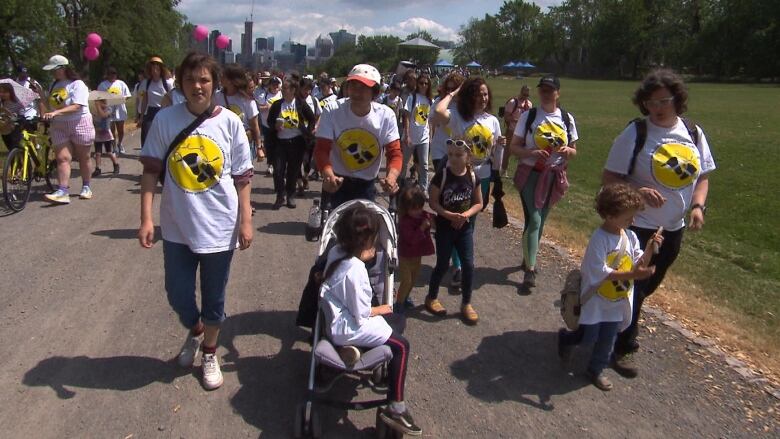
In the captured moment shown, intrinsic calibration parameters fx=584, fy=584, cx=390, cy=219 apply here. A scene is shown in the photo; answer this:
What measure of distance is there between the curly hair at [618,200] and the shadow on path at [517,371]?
3.86 ft

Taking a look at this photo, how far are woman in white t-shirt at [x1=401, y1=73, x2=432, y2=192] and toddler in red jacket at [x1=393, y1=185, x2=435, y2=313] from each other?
3.89 meters

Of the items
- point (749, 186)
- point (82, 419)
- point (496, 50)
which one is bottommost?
point (82, 419)

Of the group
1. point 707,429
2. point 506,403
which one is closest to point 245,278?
point 506,403

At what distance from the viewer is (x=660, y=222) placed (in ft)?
13.1

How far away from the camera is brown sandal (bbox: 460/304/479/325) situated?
4809mm

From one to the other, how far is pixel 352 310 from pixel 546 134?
3017 mm

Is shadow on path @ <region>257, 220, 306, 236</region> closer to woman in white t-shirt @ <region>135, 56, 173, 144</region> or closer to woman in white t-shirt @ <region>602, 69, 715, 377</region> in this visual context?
woman in white t-shirt @ <region>135, 56, 173, 144</region>

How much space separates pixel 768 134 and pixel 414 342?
786 inches

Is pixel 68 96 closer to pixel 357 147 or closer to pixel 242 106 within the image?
pixel 242 106

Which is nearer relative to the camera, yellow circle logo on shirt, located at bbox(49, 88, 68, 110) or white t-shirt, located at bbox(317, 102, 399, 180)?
white t-shirt, located at bbox(317, 102, 399, 180)

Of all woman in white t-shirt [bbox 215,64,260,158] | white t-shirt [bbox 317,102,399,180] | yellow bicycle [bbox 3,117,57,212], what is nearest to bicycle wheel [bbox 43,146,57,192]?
yellow bicycle [bbox 3,117,57,212]

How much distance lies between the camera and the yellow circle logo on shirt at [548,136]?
5395 millimetres

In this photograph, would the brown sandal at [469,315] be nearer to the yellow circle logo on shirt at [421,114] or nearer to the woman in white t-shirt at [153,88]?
the yellow circle logo on shirt at [421,114]

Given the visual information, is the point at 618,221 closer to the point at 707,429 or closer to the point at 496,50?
the point at 707,429
